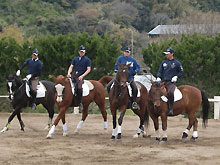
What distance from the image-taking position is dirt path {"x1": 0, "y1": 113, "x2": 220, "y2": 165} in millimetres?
10398

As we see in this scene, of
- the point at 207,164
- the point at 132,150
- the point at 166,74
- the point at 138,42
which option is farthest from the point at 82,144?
the point at 138,42

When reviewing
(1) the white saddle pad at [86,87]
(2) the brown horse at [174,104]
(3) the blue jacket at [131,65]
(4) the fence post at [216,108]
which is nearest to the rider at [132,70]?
(3) the blue jacket at [131,65]

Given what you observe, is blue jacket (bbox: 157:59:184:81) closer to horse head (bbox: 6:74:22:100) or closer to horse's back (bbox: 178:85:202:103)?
horse's back (bbox: 178:85:202:103)

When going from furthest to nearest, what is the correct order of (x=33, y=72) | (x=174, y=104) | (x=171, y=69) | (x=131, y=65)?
(x=33, y=72), (x=131, y=65), (x=171, y=69), (x=174, y=104)

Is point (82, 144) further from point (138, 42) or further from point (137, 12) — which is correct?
point (137, 12)

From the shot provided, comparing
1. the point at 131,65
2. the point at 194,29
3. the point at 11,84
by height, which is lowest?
the point at 11,84

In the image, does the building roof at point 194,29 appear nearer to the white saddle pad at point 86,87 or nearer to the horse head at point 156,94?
the white saddle pad at point 86,87

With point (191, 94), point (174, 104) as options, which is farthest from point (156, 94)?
point (191, 94)

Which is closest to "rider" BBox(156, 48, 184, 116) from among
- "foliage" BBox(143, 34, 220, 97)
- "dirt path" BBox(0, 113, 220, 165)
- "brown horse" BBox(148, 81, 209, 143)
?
"brown horse" BBox(148, 81, 209, 143)

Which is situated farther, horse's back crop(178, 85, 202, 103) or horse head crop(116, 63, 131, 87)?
horse's back crop(178, 85, 202, 103)

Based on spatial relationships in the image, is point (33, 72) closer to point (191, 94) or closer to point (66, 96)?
point (66, 96)

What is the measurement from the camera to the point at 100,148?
39.9 feet

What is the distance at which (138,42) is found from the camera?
225 ft

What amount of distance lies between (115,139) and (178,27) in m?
43.4
